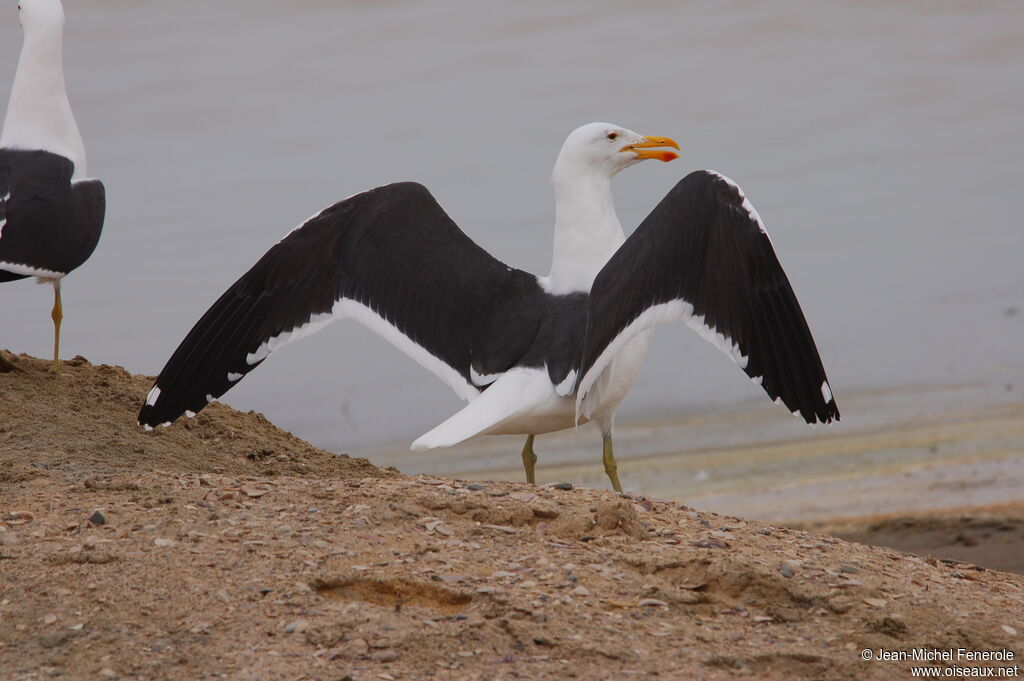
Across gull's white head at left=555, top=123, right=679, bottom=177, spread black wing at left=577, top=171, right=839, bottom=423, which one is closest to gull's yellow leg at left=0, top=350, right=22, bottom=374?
gull's white head at left=555, top=123, right=679, bottom=177

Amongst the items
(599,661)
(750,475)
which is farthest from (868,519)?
(599,661)

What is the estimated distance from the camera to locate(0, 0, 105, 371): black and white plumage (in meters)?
7.66

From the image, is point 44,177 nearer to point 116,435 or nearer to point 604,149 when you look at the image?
point 116,435

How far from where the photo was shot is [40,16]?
9133mm

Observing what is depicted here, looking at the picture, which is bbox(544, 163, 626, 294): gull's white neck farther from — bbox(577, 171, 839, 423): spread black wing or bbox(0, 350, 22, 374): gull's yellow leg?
bbox(0, 350, 22, 374): gull's yellow leg

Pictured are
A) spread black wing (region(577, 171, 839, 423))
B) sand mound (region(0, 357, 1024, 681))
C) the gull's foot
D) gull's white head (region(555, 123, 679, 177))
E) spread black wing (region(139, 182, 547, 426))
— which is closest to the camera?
sand mound (region(0, 357, 1024, 681))

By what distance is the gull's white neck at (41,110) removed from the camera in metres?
8.55

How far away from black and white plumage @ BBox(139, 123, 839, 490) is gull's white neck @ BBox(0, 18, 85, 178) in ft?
7.59

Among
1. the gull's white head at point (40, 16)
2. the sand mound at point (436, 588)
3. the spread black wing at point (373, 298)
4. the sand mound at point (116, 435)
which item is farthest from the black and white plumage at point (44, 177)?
the sand mound at point (436, 588)

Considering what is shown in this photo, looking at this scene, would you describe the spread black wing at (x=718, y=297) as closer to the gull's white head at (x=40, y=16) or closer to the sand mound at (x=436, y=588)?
the sand mound at (x=436, y=588)

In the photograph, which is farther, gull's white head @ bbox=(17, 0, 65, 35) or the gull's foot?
gull's white head @ bbox=(17, 0, 65, 35)

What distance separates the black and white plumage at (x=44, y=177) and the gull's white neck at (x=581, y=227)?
292cm

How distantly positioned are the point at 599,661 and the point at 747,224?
8.96 feet

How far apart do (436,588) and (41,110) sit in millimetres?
5752
